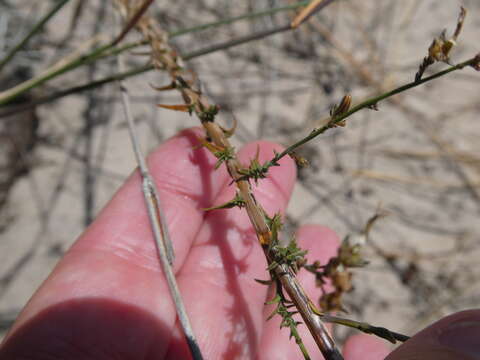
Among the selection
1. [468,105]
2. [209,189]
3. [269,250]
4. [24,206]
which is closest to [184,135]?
[209,189]

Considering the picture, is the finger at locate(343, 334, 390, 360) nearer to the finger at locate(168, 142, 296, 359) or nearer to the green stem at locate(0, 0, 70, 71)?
the finger at locate(168, 142, 296, 359)

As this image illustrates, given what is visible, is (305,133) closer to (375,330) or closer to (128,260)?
(128,260)

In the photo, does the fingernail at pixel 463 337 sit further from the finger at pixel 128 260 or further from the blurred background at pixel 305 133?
the blurred background at pixel 305 133

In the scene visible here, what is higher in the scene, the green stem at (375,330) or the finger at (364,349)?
the finger at (364,349)

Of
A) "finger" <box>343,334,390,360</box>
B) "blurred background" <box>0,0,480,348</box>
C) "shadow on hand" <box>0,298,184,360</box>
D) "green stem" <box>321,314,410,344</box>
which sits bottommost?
"green stem" <box>321,314,410,344</box>

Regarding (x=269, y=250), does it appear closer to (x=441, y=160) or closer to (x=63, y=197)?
(x=63, y=197)

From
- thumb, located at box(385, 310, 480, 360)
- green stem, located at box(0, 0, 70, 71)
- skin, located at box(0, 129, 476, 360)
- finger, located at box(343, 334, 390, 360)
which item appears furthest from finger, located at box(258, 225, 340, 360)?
green stem, located at box(0, 0, 70, 71)

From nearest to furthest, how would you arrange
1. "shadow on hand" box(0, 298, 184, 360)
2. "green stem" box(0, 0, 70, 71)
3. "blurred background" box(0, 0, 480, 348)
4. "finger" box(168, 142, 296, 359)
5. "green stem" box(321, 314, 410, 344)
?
"green stem" box(321, 314, 410, 344) < "shadow on hand" box(0, 298, 184, 360) < "green stem" box(0, 0, 70, 71) < "finger" box(168, 142, 296, 359) < "blurred background" box(0, 0, 480, 348)

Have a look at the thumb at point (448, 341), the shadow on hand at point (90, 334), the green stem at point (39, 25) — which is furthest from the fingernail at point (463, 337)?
the green stem at point (39, 25)
